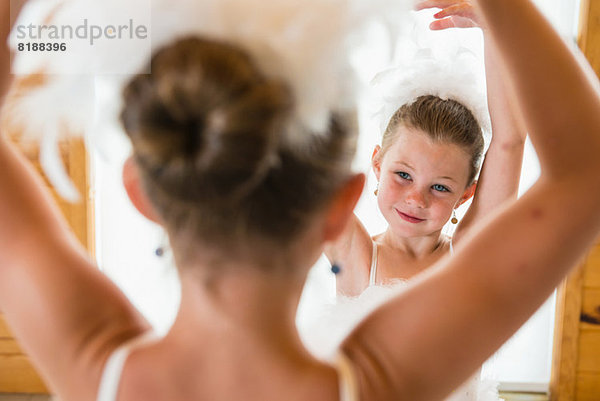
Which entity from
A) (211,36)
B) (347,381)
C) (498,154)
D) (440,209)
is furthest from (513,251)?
(440,209)

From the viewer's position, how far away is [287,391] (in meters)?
0.54

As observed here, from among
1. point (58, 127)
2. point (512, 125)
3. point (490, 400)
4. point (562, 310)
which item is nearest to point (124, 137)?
point (58, 127)

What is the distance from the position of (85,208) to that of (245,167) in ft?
7.38

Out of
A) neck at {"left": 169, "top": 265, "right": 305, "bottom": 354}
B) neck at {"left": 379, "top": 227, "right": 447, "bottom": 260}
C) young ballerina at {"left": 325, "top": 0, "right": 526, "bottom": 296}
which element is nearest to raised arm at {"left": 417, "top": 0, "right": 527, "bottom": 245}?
young ballerina at {"left": 325, "top": 0, "right": 526, "bottom": 296}

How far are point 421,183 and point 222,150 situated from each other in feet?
3.07

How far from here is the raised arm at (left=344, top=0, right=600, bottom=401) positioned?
500 mm

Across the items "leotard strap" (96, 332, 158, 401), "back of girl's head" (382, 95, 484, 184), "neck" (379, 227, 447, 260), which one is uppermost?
"back of girl's head" (382, 95, 484, 184)

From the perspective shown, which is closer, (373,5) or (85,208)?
(373,5)

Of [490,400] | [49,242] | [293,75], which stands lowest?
[490,400]

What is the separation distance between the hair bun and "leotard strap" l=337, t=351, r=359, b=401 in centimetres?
17

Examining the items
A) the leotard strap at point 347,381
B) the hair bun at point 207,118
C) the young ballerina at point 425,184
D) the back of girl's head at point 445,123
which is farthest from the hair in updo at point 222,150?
the back of girl's head at point 445,123

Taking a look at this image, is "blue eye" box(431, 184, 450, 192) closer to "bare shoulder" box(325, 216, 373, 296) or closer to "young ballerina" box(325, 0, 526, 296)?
"young ballerina" box(325, 0, 526, 296)

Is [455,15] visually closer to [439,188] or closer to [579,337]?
[439,188]

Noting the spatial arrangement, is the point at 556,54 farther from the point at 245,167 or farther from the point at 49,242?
the point at 49,242
